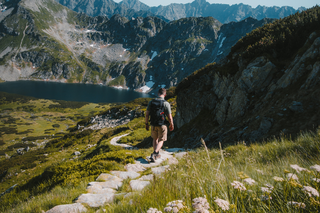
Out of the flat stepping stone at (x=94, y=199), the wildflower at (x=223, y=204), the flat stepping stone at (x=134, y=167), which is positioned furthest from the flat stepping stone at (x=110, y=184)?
the wildflower at (x=223, y=204)

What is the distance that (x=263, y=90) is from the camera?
14.1 meters

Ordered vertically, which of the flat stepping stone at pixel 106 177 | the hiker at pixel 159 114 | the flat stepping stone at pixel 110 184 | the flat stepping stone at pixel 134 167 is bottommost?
the flat stepping stone at pixel 134 167

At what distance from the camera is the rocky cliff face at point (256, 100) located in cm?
932

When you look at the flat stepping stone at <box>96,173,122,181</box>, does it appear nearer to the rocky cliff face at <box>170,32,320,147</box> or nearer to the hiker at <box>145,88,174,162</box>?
the hiker at <box>145,88,174,162</box>

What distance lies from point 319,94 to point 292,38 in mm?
9378

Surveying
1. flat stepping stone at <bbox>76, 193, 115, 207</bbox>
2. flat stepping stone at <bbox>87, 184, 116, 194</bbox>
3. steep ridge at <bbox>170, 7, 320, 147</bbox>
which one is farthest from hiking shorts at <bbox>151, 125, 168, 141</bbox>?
steep ridge at <bbox>170, 7, 320, 147</bbox>

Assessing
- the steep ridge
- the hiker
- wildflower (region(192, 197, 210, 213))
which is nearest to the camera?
A: wildflower (region(192, 197, 210, 213))

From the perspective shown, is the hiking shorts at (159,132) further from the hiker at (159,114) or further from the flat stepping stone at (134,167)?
the flat stepping stone at (134,167)

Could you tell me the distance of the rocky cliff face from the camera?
9320 mm

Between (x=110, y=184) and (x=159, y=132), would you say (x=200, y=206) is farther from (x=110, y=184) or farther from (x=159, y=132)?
(x=159, y=132)

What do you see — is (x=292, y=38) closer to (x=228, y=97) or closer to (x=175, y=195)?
(x=228, y=97)

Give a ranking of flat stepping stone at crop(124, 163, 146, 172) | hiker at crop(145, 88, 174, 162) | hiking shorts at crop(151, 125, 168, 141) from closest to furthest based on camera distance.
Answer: flat stepping stone at crop(124, 163, 146, 172) < hiker at crop(145, 88, 174, 162) < hiking shorts at crop(151, 125, 168, 141)

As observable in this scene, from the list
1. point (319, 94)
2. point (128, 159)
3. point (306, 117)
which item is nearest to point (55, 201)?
point (128, 159)

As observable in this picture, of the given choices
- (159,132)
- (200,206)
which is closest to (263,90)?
(159,132)
